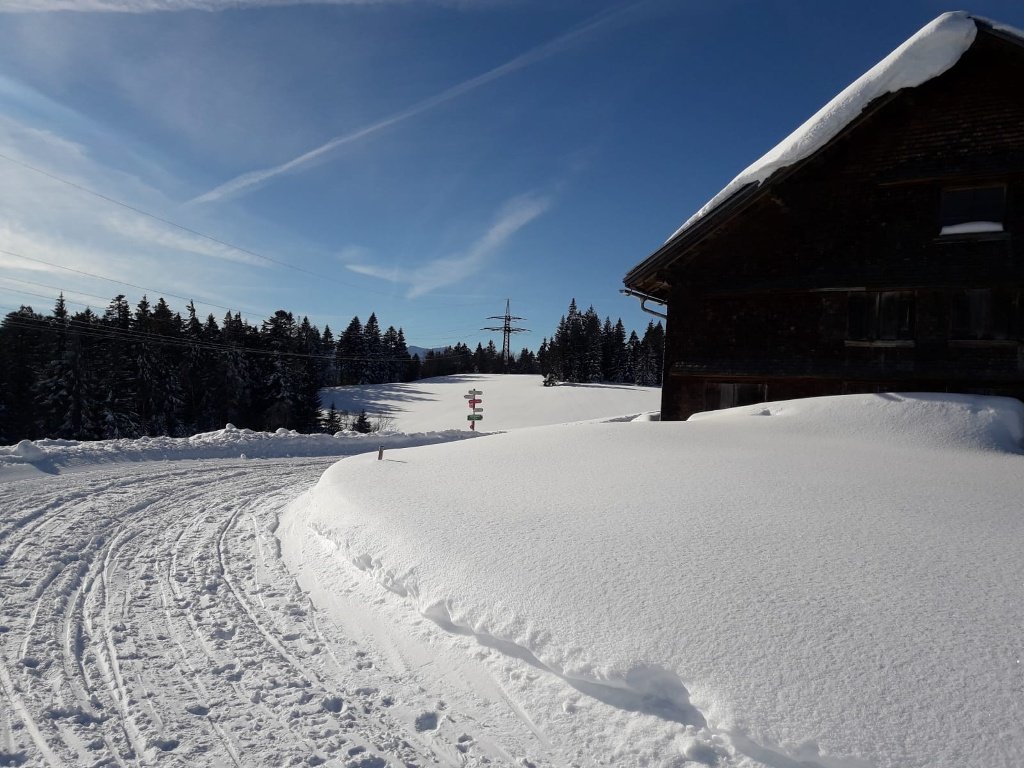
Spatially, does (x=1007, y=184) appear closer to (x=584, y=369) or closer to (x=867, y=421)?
(x=867, y=421)

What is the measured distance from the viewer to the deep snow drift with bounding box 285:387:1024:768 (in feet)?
8.75

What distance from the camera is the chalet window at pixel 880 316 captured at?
10469 mm

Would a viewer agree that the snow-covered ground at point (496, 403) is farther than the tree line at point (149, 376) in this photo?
Yes

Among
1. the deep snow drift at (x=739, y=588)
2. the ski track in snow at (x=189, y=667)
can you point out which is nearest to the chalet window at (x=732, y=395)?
the deep snow drift at (x=739, y=588)

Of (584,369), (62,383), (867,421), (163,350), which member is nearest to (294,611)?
(867,421)

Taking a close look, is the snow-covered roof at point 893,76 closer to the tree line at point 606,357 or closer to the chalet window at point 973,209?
the chalet window at point 973,209

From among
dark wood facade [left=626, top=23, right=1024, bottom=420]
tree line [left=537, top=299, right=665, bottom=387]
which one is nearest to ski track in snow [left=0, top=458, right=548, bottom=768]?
dark wood facade [left=626, top=23, right=1024, bottom=420]

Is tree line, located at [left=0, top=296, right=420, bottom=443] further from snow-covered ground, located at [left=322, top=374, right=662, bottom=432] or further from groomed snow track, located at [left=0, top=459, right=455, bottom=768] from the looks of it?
groomed snow track, located at [left=0, top=459, right=455, bottom=768]

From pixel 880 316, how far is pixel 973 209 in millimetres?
2456

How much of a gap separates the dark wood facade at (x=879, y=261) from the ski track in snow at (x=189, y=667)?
32.0 ft

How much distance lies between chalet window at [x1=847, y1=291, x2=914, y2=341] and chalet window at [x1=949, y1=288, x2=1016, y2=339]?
707 millimetres

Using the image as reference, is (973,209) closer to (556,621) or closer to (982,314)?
(982,314)

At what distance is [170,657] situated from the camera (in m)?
3.94

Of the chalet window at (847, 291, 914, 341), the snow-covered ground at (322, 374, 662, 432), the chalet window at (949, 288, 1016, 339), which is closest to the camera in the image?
the chalet window at (949, 288, 1016, 339)
